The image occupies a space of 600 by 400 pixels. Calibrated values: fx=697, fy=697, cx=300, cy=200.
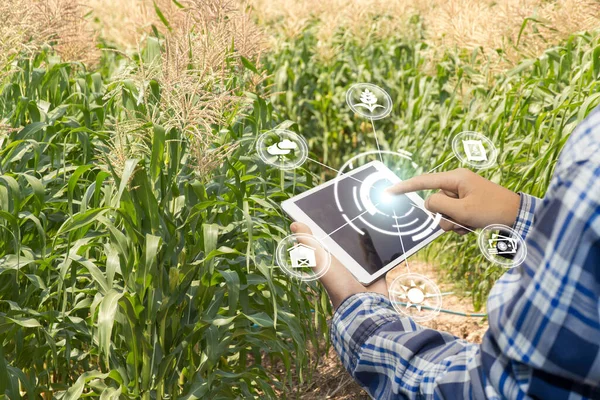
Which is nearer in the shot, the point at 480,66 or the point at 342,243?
the point at 342,243

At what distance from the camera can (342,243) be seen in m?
1.64

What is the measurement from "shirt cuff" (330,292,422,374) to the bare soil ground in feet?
6.77

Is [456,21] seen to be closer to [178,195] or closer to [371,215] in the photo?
[178,195]

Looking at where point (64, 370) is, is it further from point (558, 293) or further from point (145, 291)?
point (558, 293)

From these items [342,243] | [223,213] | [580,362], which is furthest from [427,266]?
[580,362]

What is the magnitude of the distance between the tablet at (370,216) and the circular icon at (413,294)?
12 cm

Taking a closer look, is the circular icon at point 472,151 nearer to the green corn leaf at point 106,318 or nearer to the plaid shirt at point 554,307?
the plaid shirt at point 554,307

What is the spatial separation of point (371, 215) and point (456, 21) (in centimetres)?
403

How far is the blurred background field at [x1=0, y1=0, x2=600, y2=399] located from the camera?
Answer: 2.37 meters

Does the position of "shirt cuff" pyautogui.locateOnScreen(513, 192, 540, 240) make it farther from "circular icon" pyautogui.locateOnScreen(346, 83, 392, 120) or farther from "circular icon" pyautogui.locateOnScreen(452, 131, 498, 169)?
"circular icon" pyautogui.locateOnScreen(346, 83, 392, 120)

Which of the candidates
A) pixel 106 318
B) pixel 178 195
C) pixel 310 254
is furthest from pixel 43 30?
pixel 310 254

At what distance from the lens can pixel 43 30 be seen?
3.85m

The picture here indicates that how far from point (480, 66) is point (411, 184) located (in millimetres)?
4028

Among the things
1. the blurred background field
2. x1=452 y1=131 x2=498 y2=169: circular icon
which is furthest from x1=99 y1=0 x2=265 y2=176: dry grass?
x1=452 y1=131 x2=498 y2=169: circular icon
